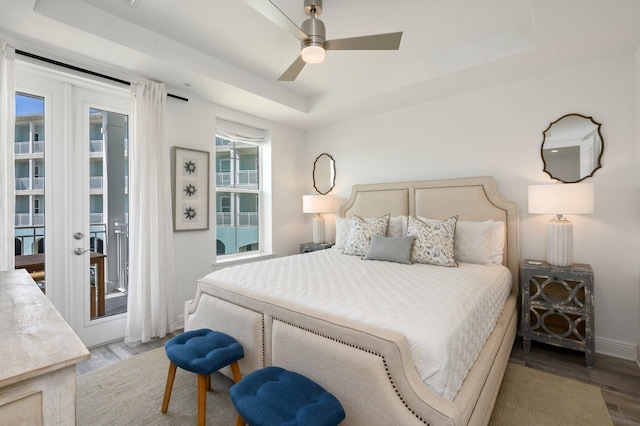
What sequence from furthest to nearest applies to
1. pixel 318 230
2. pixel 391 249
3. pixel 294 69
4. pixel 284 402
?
1. pixel 318 230
2. pixel 391 249
3. pixel 294 69
4. pixel 284 402

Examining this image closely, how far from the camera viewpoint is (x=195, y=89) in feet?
10.6

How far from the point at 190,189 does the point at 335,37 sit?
85.3 inches

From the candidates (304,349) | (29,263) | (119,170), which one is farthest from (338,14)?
(29,263)

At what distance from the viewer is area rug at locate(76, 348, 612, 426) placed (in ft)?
5.94

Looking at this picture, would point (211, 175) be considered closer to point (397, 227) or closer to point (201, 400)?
point (397, 227)

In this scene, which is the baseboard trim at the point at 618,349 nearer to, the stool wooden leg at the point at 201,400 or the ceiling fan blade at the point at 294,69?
the stool wooden leg at the point at 201,400

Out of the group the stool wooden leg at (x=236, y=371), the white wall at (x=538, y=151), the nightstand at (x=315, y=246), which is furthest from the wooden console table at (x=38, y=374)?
the white wall at (x=538, y=151)

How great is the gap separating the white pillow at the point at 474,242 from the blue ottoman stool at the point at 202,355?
219cm

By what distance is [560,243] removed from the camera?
258cm

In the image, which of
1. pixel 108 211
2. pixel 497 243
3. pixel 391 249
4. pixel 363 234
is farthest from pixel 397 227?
pixel 108 211

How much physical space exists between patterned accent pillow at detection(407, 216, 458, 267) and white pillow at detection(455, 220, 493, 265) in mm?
136

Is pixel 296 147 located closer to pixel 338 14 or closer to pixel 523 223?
pixel 338 14

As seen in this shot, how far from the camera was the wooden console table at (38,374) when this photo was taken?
0.69 m

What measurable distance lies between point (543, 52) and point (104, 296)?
14.8ft
